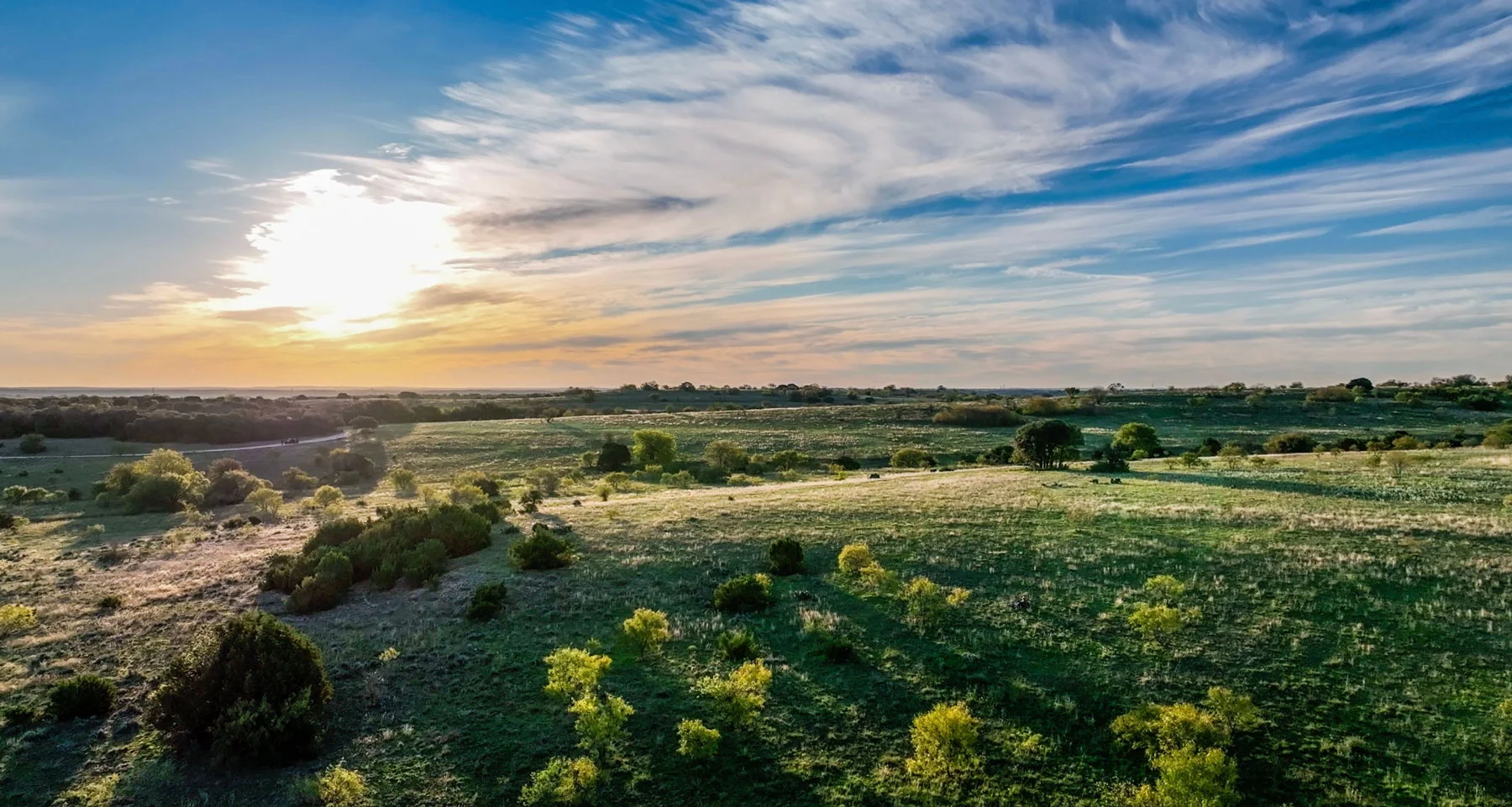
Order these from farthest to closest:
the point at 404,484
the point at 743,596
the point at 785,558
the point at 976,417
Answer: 1. the point at 976,417
2. the point at 404,484
3. the point at 785,558
4. the point at 743,596

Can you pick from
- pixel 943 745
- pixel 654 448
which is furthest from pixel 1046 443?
pixel 943 745

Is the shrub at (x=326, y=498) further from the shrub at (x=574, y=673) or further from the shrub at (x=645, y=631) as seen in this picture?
the shrub at (x=574, y=673)

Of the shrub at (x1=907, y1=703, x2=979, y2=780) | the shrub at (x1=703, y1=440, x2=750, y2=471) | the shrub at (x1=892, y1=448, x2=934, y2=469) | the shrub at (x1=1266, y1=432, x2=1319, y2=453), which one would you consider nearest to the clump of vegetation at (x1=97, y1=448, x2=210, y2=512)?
the shrub at (x1=703, y1=440, x2=750, y2=471)

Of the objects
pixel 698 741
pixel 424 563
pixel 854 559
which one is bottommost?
pixel 698 741

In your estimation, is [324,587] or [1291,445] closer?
[324,587]

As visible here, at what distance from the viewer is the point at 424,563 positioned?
26.4 meters

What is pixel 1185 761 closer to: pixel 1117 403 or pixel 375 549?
pixel 375 549

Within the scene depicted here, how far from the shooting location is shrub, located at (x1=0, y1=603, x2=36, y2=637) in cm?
2189

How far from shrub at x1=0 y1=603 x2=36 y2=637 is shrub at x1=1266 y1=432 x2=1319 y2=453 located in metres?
81.1

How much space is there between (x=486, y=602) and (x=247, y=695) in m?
7.03

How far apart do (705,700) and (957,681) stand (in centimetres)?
580

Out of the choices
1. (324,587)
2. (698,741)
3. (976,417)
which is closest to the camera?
(698,741)

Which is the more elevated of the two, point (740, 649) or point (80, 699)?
point (740, 649)

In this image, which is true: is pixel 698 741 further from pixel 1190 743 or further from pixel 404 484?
pixel 404 484
